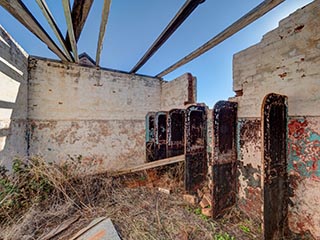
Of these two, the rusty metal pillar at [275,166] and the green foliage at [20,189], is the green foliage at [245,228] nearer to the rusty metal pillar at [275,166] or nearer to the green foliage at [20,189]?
the rusty metal pillar at [275,166]

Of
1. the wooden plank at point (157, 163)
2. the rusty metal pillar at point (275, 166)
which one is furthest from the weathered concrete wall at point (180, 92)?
the rusty metal pillar at point (275, 166)

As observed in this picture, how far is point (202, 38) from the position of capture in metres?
2.64

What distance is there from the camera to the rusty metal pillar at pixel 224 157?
6.47ft

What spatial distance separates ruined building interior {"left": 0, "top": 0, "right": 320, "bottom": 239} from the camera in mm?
1521

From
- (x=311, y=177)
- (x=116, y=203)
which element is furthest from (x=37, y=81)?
(x=311, y=177)

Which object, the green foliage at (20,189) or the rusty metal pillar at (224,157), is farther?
the rusty metal pillar at (224,157)

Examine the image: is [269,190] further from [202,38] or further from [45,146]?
[45,146]

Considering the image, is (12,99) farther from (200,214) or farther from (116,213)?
(200,214)

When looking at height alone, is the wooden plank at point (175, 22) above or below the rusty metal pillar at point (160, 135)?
above

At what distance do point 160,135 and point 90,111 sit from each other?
2.30m

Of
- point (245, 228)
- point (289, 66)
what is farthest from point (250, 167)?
point (289, 66)

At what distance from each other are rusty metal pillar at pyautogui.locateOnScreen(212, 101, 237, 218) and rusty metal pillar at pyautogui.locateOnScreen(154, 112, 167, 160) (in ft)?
4.76

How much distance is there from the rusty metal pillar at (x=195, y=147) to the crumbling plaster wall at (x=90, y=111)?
1.51 m

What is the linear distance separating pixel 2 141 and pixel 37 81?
1.83 meters
